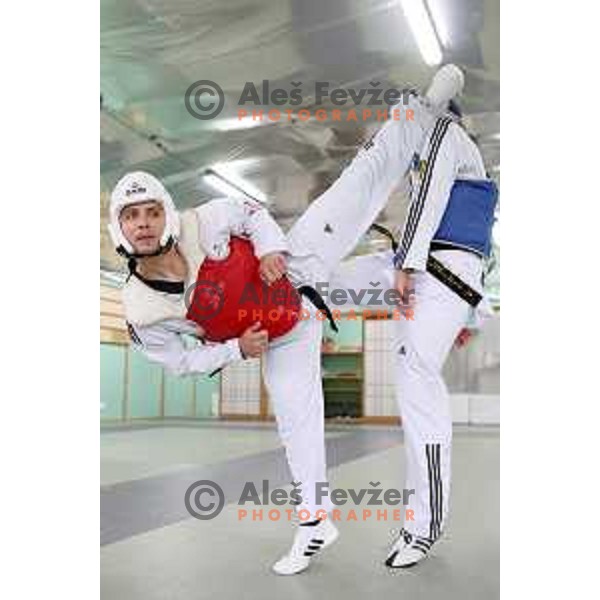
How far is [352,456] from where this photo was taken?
4.13 m

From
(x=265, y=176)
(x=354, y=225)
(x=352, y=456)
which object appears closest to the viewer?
(x=354, y=225)

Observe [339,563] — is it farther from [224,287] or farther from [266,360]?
[224,287]

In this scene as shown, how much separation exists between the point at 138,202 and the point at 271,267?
348 mm

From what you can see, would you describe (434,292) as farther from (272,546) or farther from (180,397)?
(180,397)

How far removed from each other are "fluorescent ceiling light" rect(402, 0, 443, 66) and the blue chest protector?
0.38 m

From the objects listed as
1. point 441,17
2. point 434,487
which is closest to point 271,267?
point 434,487

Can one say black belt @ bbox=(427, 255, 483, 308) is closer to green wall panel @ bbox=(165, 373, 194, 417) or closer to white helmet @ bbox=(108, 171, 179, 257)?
white helmet @ bbox=(108, 171, 179, 257)

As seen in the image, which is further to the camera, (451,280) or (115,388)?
(115,388)

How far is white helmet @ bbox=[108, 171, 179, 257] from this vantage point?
189cm

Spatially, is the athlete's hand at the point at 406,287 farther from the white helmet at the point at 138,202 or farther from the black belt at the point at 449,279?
the white helmet at the point at 138,202

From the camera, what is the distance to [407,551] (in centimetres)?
196

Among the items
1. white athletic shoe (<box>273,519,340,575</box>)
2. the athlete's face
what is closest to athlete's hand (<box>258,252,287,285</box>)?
the athlete's face
